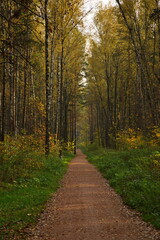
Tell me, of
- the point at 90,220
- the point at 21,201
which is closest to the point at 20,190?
the point at 21,201

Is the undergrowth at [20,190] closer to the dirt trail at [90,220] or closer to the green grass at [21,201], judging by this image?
the green grass at [21,201]

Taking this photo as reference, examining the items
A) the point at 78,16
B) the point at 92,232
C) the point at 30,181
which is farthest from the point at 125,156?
the point at 78,16

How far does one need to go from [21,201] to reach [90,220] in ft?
8.15

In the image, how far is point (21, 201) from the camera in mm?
6738

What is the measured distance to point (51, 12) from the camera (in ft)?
52.6

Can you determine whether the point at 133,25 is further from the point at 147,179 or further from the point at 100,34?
the point at 147,179

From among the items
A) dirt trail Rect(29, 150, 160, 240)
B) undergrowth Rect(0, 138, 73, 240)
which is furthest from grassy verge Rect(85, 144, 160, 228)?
undergrowth Rect(0, 138, 73, 240)

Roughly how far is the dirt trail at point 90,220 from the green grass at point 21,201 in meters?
0.33

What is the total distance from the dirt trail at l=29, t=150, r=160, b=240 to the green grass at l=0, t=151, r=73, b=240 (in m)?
0.33

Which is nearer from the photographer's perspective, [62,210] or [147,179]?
[62,210]

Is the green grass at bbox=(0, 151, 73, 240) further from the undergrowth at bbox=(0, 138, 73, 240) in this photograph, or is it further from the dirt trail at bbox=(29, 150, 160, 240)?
the dirt trail at bbox=(29, 150, 160, 240)

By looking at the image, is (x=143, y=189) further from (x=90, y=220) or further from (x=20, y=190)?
(x=20, y=190)

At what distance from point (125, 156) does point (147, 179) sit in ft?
21.6

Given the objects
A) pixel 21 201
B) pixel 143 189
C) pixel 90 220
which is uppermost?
pixel 143 189
